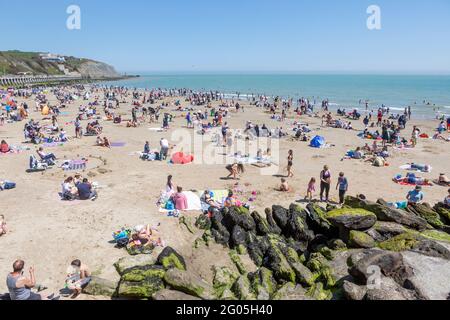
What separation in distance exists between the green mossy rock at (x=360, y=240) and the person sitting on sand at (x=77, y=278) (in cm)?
742

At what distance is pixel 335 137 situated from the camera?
29.9 m

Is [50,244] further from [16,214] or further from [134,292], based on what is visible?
[134,292]

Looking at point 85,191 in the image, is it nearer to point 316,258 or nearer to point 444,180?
point 316,258

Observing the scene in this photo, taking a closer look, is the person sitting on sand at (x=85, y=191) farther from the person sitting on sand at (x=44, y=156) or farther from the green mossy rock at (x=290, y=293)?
the green mossy rock at (x=290, y=293)

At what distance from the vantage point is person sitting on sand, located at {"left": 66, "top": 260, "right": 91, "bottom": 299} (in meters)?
8.52

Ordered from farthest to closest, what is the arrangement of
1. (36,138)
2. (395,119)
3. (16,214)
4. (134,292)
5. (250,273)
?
1. (395,119)
2. (36,138)
3. (16,214)
4. (250,273)
5. (134,292)

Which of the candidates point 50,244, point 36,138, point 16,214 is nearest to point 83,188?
point 16,214

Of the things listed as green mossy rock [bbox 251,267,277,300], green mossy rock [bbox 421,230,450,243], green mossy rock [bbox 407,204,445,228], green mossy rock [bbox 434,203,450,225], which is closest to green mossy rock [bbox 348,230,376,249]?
green mossy rock [bbox 421,230,450,243]

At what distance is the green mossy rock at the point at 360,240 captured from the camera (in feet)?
Answer: 34.4

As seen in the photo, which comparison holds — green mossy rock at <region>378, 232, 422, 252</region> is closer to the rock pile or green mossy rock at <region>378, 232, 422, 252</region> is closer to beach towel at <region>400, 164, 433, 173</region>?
the rock pile

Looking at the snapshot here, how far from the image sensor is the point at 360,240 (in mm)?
10578

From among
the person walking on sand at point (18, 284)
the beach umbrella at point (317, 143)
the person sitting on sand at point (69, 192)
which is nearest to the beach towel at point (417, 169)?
the beach umbrella at point (317, 143)

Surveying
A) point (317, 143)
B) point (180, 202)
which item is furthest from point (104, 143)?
point (317, 143)

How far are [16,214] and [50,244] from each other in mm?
3123
